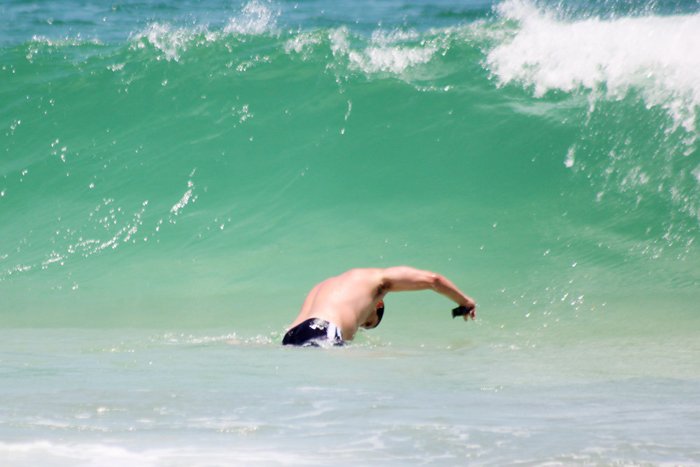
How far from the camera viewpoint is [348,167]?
7.21 m

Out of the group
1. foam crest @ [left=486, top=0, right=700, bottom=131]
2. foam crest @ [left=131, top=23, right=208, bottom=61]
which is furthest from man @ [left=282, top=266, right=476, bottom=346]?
foam crest @ [left=131, top=23, right=208, bottom=61]

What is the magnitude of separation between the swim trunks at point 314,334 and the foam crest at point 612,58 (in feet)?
15.9

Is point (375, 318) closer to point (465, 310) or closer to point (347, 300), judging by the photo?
point (347, 300)

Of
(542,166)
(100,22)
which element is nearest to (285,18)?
(100,22)

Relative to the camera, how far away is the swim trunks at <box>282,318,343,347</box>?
3.66 metres

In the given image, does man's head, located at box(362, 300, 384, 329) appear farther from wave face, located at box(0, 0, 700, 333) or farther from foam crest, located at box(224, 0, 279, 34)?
foam crest, located at box(224, 0, 279, 34)

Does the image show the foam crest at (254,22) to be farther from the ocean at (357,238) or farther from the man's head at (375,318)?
the man's head at (375,318)

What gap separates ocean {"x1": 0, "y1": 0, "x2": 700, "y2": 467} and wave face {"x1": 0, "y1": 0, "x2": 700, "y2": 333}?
0.11 feet

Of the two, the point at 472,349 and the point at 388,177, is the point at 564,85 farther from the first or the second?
the point at 472,349

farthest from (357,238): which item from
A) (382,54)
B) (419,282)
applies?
(382,54)

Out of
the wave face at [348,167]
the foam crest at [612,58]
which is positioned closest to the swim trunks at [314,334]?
the wave face at [348,167]

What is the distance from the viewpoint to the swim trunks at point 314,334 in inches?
144

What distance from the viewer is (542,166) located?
266 inches

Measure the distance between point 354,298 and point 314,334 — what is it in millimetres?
387
